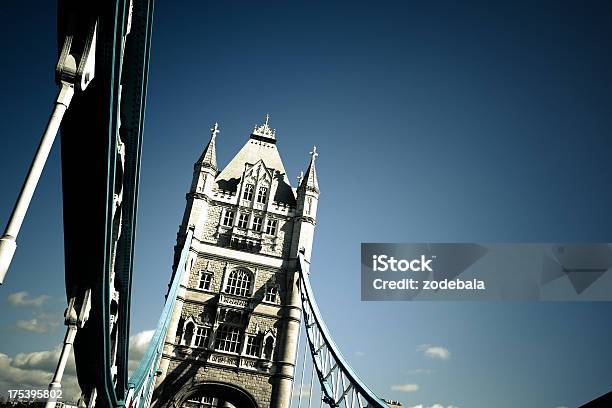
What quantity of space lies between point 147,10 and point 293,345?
21007 mm

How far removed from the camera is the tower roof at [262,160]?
29500 mm

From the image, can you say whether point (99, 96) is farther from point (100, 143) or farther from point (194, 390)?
point (194, 390)

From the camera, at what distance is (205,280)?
83.5ft

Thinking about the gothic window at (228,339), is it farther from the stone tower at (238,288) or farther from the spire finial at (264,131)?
the spire finial at (264,131)

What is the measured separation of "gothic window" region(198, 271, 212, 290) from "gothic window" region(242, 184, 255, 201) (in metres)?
5.55

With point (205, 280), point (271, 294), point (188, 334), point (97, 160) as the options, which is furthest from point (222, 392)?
point (97, 160)

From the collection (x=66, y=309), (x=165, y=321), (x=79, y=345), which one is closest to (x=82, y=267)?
(x=66, y=309)

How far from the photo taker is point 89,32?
186 inches

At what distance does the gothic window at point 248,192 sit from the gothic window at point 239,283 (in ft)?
16.2

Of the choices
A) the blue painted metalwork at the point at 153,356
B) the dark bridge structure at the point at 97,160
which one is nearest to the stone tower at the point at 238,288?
the blue painted metalwork at the point at 153,356

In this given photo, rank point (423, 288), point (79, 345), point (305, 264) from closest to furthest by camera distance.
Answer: point (79, 345) → point (423, 288) → point (305, 264)

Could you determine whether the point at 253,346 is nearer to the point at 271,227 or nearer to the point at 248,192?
the point at 271,227

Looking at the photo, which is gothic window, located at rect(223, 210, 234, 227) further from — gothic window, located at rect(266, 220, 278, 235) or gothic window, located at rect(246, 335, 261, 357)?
gothic window, located at rect(246, 335, 261, 357)

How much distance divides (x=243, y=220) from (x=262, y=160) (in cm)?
509
